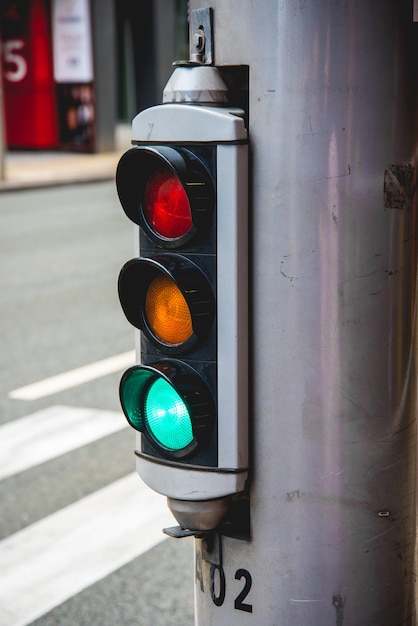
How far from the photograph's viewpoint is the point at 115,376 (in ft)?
23.3

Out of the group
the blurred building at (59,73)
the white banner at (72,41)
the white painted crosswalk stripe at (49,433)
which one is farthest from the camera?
the blurred building at (59,73)

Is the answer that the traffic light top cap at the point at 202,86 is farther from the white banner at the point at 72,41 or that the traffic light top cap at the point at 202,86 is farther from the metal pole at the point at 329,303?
the white banner at the point at 72,41

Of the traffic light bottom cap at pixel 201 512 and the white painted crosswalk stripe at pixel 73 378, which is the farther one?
the white painted crosswalk stripe at pixel 73 378

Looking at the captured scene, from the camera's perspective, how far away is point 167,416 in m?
1.94

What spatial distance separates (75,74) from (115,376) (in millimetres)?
20603

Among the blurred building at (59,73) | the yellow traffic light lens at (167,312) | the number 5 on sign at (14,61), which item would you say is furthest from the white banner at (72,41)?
the yellow traffic light lens at (167,312)

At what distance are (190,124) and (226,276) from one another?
26 cm

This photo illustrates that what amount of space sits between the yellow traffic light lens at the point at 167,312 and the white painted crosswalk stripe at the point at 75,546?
2.22m

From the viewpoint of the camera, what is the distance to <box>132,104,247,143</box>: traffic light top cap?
1.78 metres

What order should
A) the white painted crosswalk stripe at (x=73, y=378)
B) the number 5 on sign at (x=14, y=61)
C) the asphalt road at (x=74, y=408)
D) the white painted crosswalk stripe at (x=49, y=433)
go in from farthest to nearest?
the number 5 on sign at (x=14, y=61) → the white painted crosswalk stripe at (x=73, y=378) → the white painted crosswalk stripe at (x=49, y=433) → the asphalt road at (x=74, y=408)

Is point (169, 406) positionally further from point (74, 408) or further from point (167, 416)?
point (74, 408)

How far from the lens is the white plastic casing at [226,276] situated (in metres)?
1.79

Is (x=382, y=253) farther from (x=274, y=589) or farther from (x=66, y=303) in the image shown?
(x=66, y=303)

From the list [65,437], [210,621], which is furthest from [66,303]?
[210,621]
